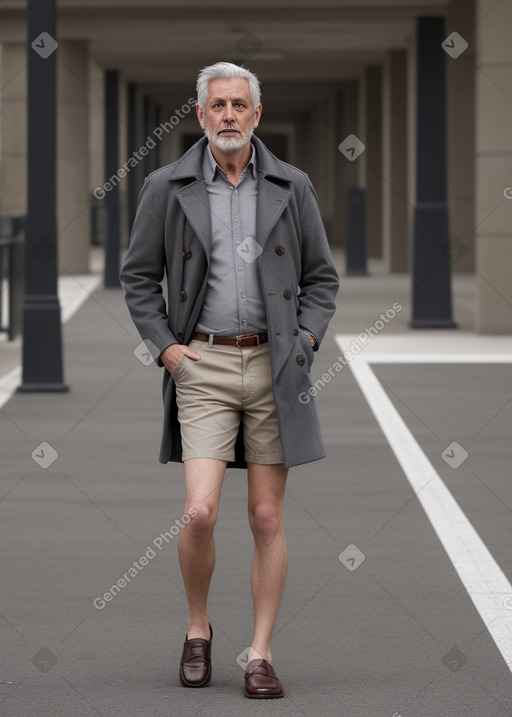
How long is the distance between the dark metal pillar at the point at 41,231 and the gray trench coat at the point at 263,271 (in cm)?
767

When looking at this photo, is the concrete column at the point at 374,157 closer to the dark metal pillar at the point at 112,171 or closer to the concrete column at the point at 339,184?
the concrete column at the point at 339,184

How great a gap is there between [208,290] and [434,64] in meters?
14.6

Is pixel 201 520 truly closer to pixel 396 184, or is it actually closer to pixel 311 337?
pixel 311 337

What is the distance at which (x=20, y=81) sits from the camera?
111ft

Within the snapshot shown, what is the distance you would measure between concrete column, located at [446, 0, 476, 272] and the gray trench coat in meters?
24.1

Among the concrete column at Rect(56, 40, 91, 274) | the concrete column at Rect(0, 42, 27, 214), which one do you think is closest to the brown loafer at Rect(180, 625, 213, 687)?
the concrete column at Rect(56, 40, 91, 274)

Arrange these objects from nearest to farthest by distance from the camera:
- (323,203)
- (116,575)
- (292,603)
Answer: (292,603) < (116,575) < (323,203)

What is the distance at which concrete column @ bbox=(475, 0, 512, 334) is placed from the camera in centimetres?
1762

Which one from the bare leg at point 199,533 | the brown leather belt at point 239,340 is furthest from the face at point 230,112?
the bare leg at point 199,533

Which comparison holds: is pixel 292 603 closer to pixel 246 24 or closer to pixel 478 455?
pixel 478 455

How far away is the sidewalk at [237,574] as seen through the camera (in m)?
5.21

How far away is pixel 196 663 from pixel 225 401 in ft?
2.79

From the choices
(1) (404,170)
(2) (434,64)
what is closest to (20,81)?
(1) (404,170)

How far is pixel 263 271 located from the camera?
5.13 meters
